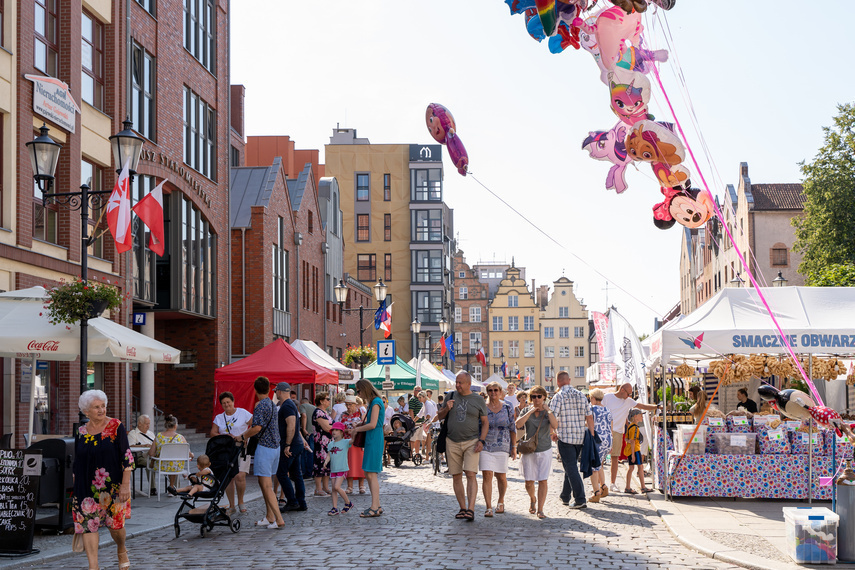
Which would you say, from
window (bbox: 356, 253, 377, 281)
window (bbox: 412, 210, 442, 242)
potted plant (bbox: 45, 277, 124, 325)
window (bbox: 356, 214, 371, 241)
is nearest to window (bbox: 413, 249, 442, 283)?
window (bbox: 412, 210, 442, 242)

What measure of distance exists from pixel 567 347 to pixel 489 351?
8.26 m

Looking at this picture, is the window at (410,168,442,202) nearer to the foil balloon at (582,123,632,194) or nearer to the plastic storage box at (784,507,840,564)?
the foil balloon at (582,123,632,194)

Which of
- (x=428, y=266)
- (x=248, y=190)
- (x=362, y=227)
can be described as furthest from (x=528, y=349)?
(x=248, y=190)

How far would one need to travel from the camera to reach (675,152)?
37.4 feet

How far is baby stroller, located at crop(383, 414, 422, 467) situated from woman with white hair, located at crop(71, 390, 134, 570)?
50.5 ft

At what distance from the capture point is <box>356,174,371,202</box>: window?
71.1m

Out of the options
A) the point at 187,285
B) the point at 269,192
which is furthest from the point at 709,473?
the point at 269,192

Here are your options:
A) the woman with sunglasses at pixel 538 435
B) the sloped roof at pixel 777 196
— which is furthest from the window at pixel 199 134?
the sloped roof at pixel 777 196

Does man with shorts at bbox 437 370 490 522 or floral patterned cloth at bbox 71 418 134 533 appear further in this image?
man with shorts at bbox 437 370 490 522

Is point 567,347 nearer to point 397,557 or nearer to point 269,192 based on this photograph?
point 269,192

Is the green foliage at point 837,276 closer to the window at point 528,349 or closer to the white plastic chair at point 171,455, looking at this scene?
the white plastic chair at point 171,455

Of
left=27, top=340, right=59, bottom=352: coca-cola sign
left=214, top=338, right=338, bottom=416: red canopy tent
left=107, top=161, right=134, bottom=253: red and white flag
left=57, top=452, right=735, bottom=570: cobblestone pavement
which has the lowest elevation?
left=57, top=452, right=735, bottom=570: cobblestone pavement

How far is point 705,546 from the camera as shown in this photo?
10.3 metres

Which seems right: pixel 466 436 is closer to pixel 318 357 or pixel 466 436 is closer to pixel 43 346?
pixel 43 346
